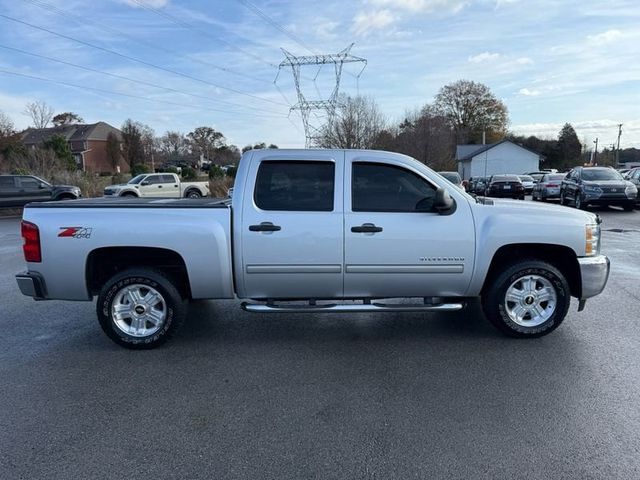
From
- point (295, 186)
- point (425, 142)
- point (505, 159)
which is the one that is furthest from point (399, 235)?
point (505, 159)

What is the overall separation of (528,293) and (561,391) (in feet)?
4.18

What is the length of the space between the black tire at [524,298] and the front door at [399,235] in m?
0.34

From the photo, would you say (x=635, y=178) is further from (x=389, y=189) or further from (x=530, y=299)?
(x=389, y=189)

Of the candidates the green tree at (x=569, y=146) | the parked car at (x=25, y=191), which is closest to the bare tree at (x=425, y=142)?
the parked car at (x=25, y=191)

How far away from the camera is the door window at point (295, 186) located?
15.2 ft

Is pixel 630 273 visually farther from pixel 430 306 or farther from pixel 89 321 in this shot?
pixel 89 321

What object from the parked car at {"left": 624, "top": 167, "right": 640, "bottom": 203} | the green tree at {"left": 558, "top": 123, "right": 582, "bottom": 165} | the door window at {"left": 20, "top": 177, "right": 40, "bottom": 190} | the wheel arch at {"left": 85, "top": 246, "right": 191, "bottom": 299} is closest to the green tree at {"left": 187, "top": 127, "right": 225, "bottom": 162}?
the green tree at {"left": 558, "top": 123, "right": 582, "bottom": 165}

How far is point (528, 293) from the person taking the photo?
4.81m

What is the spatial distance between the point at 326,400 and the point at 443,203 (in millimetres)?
2136

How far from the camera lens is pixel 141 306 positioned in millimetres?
4707

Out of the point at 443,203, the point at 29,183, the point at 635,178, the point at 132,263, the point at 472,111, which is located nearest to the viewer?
the point at 443,203

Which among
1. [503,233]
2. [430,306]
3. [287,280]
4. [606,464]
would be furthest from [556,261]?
[287,280]

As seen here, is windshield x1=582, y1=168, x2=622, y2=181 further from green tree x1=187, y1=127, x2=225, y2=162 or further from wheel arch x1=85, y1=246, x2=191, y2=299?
green tree x1=187, y1=127, x2=225, y2=162

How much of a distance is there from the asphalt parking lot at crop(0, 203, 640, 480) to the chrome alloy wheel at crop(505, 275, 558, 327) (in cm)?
26
